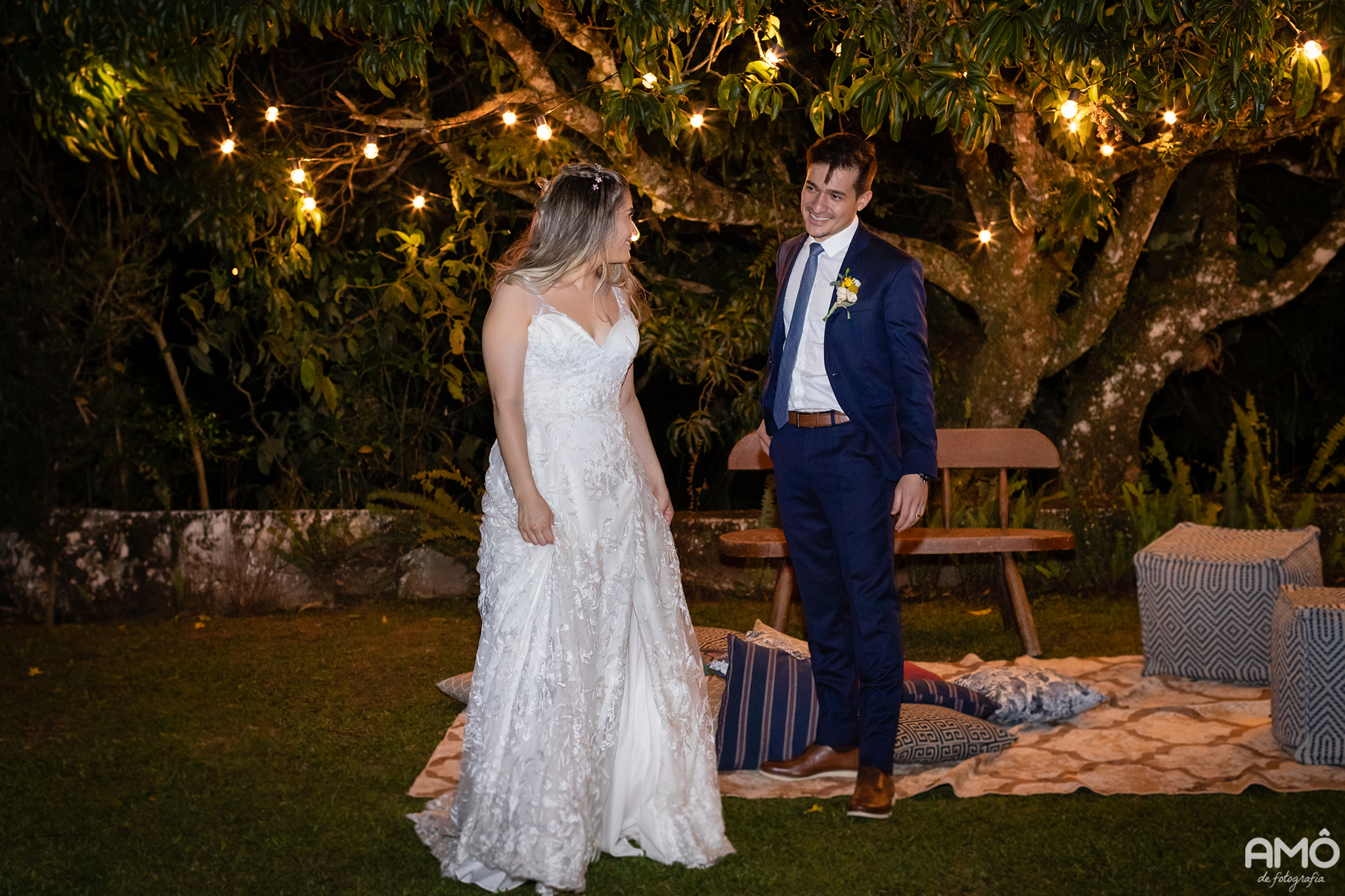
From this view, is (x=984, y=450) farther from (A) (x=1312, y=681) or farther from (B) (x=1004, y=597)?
(A) (x=1312, y=681)

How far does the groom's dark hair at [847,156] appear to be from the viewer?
3.95 metres

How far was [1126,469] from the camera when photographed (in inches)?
303

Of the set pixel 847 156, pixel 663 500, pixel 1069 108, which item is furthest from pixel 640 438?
pixel 1069 108

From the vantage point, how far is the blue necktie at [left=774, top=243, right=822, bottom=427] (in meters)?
4.06

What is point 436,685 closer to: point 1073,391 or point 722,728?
point 722,728

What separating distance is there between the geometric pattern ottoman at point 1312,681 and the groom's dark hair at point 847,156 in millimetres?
2168

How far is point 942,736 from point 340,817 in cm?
204

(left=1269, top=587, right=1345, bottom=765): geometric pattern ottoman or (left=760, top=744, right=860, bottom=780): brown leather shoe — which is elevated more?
(left=1269, top=587, right=1345, bottom=765): geometric pattern ottoman

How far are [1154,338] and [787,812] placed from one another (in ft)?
15.8

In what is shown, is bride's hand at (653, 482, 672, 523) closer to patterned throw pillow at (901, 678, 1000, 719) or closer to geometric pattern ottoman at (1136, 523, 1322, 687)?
patterned throw pillow at (901, 678, 1000, 719)

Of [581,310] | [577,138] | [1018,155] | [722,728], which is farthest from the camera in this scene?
[577,138]

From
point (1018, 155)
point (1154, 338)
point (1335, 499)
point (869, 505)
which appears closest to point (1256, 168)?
point (1154, 338)

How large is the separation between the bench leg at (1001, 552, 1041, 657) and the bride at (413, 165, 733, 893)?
256 centimetres

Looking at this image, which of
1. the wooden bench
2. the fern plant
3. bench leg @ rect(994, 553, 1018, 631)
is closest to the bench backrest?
the wooden bench
